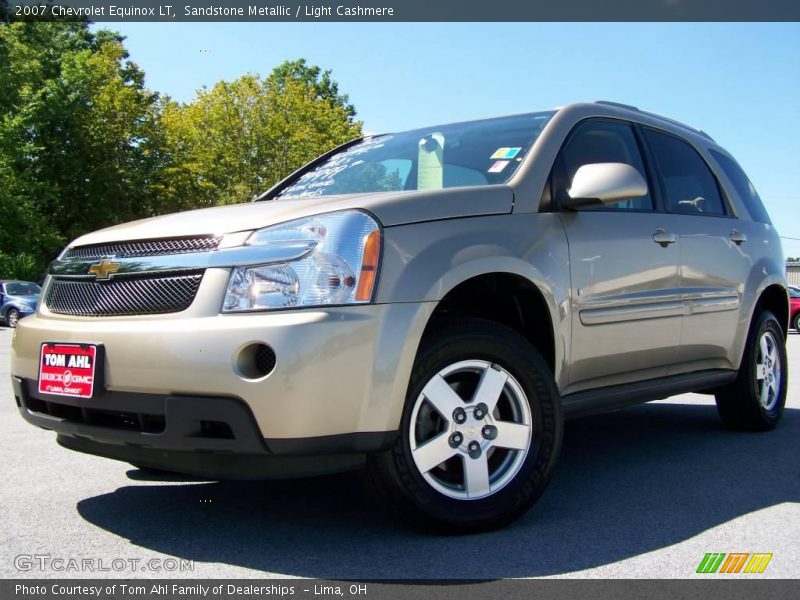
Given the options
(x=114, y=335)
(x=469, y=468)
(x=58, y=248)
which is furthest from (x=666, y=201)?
(x=58, y=248)

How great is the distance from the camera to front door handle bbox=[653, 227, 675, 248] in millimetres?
4305

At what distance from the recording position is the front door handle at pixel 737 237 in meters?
5.05

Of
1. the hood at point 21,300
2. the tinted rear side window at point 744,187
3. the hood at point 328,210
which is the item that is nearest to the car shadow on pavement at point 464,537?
the hood at point 328,210

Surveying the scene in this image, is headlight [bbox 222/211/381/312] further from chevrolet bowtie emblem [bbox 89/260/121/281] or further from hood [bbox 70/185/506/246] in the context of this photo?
chevrolet bowtie emblem [bbox 89/260/121/281]

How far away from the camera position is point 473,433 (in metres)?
3.23

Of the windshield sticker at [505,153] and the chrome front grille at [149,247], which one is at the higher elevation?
the windshield sticker at [505,153]

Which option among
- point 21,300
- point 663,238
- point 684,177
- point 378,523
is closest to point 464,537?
point 378,523

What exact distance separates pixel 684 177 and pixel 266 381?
3.14 m

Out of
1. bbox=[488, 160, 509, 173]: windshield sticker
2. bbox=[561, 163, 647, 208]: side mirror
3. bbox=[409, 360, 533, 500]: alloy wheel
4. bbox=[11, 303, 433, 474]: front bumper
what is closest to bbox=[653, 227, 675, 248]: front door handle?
bbox=[561, 163, 647, 208]: side mirror

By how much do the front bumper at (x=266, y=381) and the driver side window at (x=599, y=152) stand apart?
4.09ft

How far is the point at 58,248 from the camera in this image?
3481 centimetres

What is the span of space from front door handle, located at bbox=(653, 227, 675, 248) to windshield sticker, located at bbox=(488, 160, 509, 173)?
93cm

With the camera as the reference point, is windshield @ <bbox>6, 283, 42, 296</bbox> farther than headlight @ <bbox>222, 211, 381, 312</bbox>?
Yes

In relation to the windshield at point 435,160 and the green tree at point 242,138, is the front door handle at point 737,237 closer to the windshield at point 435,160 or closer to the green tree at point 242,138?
the windshield at point 435,160
